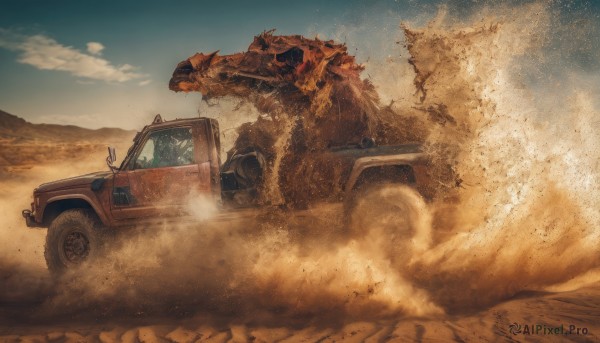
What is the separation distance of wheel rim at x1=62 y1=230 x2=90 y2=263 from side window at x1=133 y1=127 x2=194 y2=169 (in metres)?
1.35

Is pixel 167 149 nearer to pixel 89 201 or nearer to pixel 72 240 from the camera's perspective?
pixel 89 201

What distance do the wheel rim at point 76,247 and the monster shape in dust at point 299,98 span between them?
8.35 ft

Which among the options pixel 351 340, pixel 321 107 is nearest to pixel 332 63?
pixel 321 107

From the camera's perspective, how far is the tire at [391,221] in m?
5.24

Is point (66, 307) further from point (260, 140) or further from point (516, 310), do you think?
point (516, 310)

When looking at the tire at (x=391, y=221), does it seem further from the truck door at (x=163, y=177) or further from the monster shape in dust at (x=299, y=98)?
the truck door at (x=163, y=177)

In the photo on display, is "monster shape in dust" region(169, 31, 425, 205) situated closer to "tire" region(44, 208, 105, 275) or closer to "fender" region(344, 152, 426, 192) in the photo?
"fender" region(344, 152, 426, 192)

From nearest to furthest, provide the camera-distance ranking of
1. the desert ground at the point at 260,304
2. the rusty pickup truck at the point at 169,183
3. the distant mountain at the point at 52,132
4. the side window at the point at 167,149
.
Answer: the desert ground at the point at 260,304, the rusty pickup truck at the point at 169,183, the side window at the point at 167,149, the distant mountain at the point at 52,132

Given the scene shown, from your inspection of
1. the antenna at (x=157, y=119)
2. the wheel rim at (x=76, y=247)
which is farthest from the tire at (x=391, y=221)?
the wheel rim at (x=76, y=247)

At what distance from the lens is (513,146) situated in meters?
5.48

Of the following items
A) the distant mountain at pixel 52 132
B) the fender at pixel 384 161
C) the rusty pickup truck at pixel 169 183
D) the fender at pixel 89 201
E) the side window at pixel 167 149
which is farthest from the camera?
the distant mountain at pixel 52 132

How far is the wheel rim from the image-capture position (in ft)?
19.9

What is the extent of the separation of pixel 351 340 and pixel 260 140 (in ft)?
10.2

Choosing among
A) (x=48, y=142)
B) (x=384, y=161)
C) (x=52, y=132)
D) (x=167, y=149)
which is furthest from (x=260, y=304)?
(x=52, y=132)
